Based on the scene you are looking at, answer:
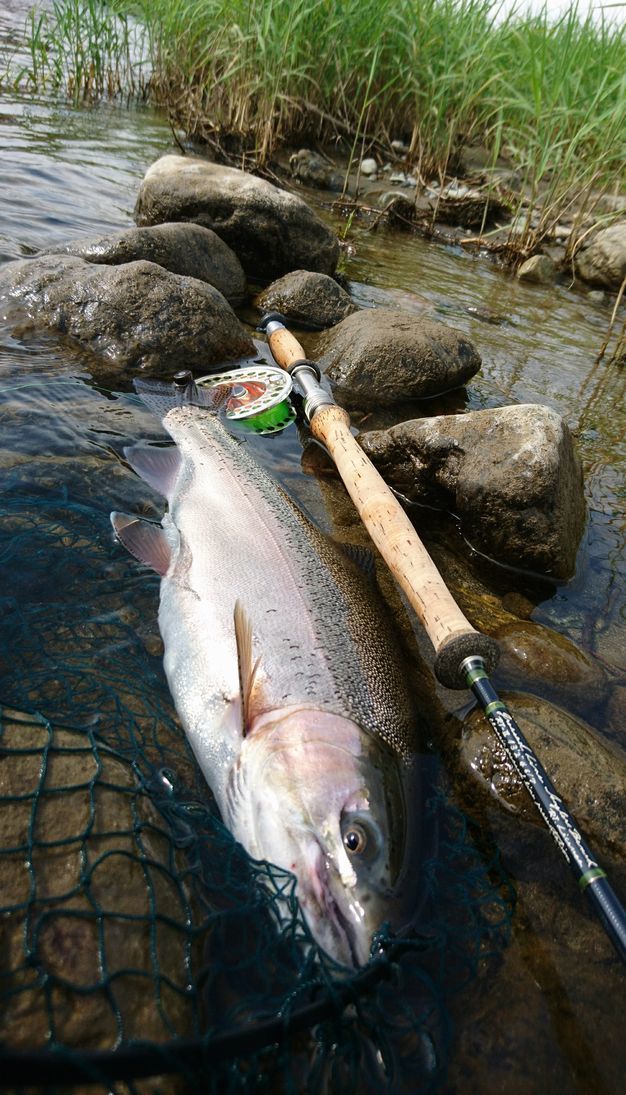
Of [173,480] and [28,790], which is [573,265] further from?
[28,790]

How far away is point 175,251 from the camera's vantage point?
20.9 ft

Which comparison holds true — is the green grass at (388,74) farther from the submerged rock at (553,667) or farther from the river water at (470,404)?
the submerged rock at (553,667)

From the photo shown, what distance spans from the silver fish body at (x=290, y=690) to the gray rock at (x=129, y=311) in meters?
1.80

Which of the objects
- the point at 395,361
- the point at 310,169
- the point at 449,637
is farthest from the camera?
the point at 310,169

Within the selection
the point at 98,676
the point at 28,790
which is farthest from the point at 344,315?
the point at 28,790

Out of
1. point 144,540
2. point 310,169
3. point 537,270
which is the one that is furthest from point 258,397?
point 310,169

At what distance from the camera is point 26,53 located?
48.9 feet

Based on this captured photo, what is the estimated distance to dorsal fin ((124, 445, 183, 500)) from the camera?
12.8ft

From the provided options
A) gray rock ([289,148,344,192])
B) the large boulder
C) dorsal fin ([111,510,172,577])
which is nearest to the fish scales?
dorsal fin ([111,510,172,577])

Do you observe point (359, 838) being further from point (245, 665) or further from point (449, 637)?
point (449, 637)

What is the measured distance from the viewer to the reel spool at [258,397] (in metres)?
4.83

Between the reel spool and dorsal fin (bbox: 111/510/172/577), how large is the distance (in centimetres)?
154

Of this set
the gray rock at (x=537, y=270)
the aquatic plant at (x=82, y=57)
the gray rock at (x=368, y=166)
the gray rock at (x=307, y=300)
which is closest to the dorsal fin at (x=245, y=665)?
the gray rock at (x=307, y=300)

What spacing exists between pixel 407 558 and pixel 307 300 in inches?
169
